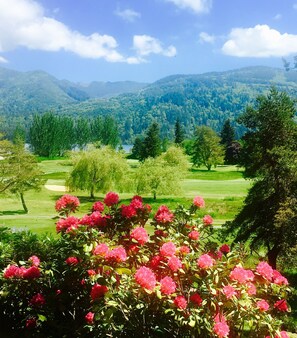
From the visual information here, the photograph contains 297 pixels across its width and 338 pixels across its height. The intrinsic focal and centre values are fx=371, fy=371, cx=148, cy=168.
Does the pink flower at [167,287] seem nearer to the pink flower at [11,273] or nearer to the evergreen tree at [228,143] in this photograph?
the pink flower at [11,273]

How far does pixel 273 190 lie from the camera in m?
18.2

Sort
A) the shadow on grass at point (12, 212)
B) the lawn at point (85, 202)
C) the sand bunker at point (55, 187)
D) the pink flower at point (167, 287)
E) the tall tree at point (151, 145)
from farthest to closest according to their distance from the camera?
the tall tree at point (151, 145) → the sand bunker at point (55, 187) → the shadow on grass at point (12, 212) → the lawn at point (85, 202) → the pink flower at point (167, 287)

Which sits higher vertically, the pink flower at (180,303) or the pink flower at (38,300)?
the pink flower at (180,303)

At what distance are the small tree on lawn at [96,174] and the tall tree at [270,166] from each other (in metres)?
29.6

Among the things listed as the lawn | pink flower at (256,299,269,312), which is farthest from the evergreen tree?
pink flower at (256,299,269,312)

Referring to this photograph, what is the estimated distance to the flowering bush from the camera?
4.91 metres

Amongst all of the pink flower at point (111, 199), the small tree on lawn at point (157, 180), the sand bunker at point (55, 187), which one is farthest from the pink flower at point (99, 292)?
the sand bunker at point (55, 187)

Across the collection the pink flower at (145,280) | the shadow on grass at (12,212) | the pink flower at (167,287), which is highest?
the pink flower at (145,280)

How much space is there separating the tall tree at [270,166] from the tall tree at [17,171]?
23.4 metres

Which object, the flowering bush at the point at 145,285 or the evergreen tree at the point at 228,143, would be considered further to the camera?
the evergreen tree at the point at 228,143

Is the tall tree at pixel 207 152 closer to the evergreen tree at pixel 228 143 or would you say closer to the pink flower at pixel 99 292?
the evergreen tree at pixel 228 143

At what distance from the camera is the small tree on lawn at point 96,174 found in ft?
155

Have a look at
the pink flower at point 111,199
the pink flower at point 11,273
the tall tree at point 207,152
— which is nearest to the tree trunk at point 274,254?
the pink flower at point 111,199

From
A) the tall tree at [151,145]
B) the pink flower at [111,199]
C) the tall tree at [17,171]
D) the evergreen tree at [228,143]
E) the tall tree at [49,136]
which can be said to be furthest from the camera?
the tall tree at [49,136]
